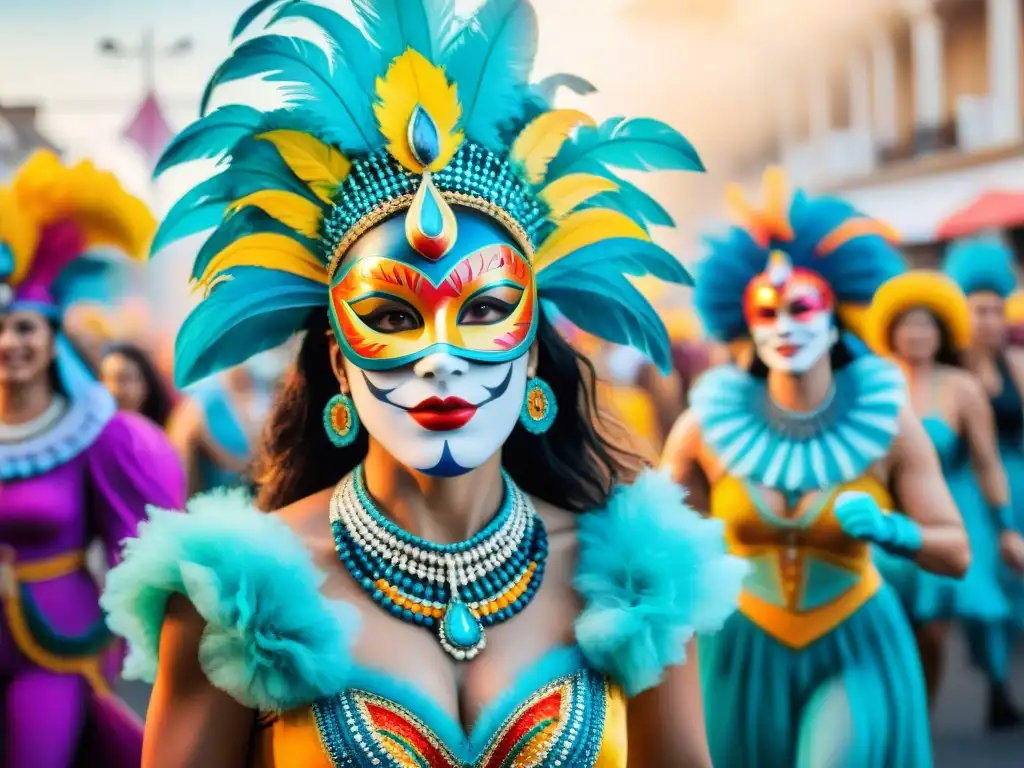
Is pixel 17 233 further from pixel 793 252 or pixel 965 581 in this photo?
pixel 965 581

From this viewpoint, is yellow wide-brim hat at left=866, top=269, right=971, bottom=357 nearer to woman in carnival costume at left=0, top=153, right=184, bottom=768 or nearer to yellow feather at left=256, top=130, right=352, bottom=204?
woman in carnival costume at left=0, top=153, right=184, bottom=768

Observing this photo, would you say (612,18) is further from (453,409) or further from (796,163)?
(796,163)

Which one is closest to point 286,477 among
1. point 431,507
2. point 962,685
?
point 431,507

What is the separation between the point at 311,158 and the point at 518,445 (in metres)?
0.70

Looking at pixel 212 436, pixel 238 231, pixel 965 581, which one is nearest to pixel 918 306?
pixel 965 581

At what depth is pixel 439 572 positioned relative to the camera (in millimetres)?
2525

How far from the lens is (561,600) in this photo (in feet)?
8.57

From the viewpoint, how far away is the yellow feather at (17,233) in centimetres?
442

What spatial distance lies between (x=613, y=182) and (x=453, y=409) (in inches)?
23.6

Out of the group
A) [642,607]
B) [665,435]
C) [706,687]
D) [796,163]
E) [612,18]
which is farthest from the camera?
[796,163]

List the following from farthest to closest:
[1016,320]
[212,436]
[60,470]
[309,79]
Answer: [1016,320] < [212,436] < [60,470] < [309,79]

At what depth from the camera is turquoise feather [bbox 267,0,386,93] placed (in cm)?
256

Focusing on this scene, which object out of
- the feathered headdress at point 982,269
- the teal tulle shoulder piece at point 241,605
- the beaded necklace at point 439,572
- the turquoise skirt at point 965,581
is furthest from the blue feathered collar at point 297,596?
the feathered headdress at point 982,269

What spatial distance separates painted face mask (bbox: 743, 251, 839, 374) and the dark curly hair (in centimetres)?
168
